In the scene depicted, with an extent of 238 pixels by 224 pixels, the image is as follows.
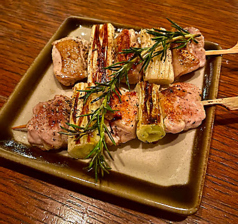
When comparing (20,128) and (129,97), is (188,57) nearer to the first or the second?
(129,97)

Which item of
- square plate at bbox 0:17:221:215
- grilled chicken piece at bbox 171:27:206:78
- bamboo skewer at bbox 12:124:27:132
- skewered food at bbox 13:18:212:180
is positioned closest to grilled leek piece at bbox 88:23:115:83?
skewered food at bbox 13:18:212:180

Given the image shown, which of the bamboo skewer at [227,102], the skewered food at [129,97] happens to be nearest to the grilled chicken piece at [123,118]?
the skewered food at [129,97]

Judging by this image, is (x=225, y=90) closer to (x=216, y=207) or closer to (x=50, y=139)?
(x=216, y=207)

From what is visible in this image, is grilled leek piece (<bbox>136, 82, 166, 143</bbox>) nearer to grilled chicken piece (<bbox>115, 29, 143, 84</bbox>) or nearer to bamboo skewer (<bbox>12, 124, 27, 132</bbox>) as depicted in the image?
grilled chicken piece (<bbox>115, 29, 143, 84</bbox>)

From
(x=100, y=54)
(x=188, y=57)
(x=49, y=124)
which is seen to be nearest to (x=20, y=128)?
(x=49, y=124)

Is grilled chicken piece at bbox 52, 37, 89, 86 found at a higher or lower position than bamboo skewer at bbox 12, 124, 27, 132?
higher

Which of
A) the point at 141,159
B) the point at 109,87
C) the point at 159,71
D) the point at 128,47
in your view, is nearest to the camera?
the point at 109,87
